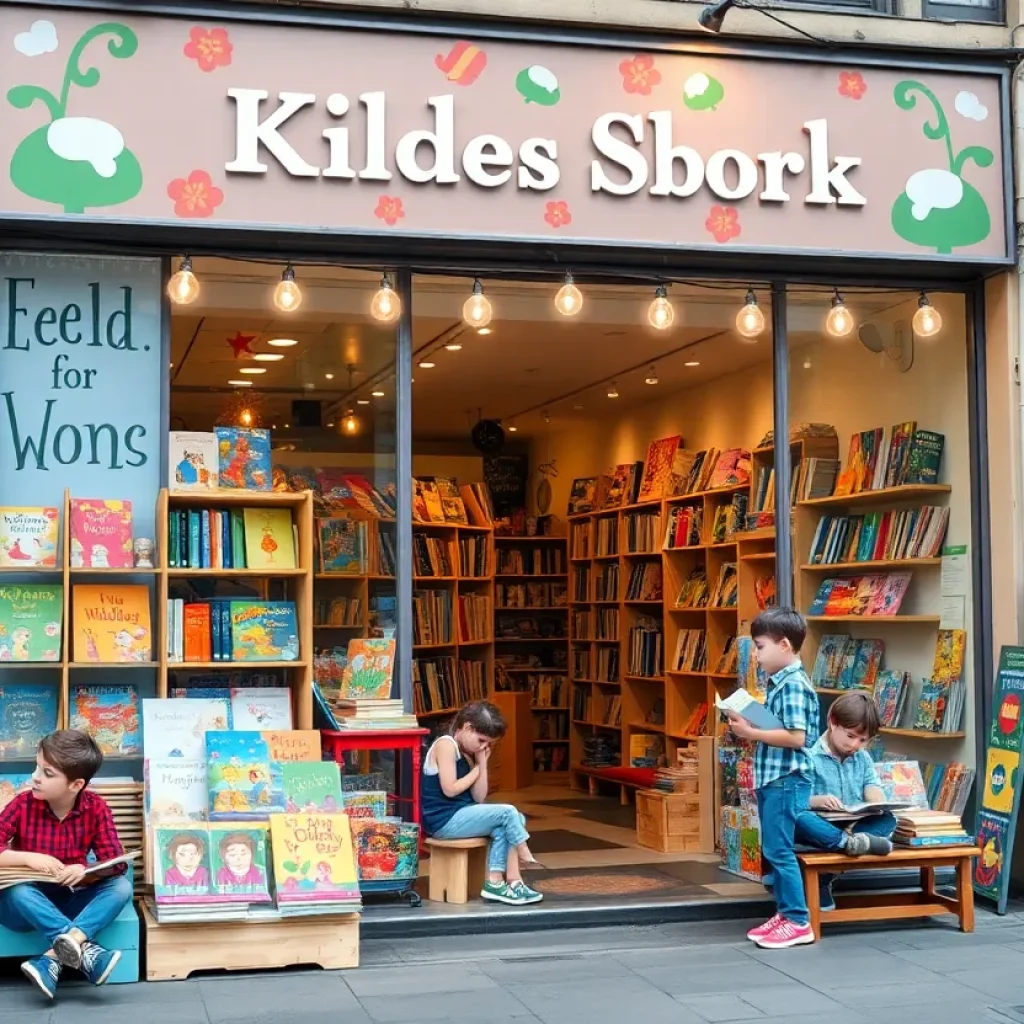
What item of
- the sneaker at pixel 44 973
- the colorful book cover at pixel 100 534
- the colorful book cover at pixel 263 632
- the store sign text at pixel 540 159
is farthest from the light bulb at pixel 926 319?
the sneaker at pixel 44 973

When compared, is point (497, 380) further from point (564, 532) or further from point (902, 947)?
point (902, 947)

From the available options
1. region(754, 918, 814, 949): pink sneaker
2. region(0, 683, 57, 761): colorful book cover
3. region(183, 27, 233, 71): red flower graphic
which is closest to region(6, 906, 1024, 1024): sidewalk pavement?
region(754, 918, 814, 949): pink sneaker

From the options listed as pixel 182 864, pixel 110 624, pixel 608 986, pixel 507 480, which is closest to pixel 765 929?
pixel 608 986

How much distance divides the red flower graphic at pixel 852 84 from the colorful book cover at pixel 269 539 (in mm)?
3362

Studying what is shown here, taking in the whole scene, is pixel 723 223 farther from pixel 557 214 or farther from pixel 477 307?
pixel 477 307

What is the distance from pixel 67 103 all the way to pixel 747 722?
3.87m

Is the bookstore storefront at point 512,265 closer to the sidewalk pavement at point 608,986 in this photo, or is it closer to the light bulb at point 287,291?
the light bulb at point 287,291

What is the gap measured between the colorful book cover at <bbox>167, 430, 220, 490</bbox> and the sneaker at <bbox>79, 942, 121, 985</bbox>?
2.07m

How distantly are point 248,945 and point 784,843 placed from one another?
2.24 m

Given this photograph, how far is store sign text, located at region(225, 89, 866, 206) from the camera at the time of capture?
21.2 ft

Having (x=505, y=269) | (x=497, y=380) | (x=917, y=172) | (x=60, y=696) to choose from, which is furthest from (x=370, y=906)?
(x=497, y=380)

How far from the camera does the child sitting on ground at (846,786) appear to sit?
20.8 feet

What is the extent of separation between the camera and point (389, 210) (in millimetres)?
6598

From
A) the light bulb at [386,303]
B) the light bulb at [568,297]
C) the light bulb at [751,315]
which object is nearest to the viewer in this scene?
the light bulb at [386,303]
